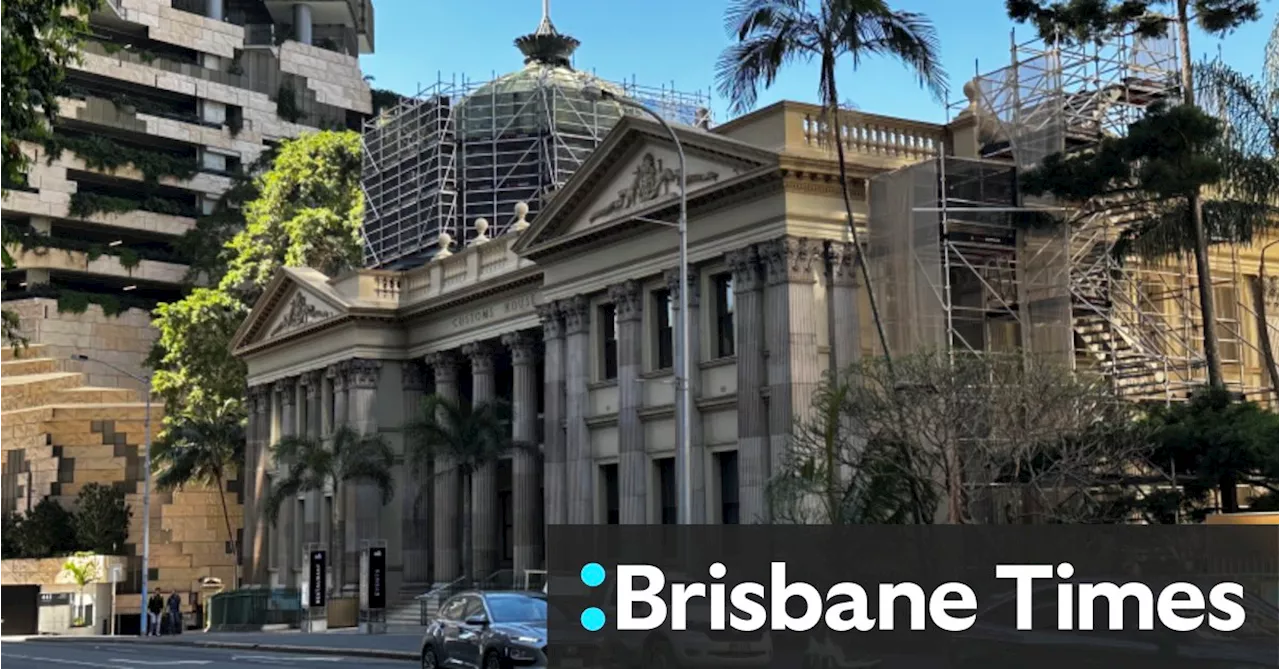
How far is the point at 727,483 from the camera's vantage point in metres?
42.0

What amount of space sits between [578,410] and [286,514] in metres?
22.2

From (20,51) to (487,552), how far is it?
3807 centimetres

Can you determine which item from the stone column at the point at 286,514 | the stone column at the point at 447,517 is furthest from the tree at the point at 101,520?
the stone column at the point at 447,517

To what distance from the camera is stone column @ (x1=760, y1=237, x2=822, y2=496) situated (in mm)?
38750

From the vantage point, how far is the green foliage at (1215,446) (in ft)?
94.1

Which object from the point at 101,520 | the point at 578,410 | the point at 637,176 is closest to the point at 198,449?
the point at 101,520

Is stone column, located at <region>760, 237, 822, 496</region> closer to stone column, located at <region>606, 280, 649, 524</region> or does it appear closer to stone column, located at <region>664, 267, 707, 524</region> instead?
stone column, located at <region>664, 267, 707, 524</region>

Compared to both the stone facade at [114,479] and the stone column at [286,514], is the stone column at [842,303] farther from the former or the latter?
the stone facade at [114,479]

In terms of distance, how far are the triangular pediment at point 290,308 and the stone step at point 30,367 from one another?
26.5 m

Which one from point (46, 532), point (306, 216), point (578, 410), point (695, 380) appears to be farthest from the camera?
point (46, 532)

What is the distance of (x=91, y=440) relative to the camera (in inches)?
3280

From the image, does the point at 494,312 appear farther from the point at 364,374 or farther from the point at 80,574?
the point at 80,574

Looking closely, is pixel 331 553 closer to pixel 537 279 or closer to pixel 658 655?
pixel 537 279

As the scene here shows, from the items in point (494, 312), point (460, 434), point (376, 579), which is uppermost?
point (494, 312)
